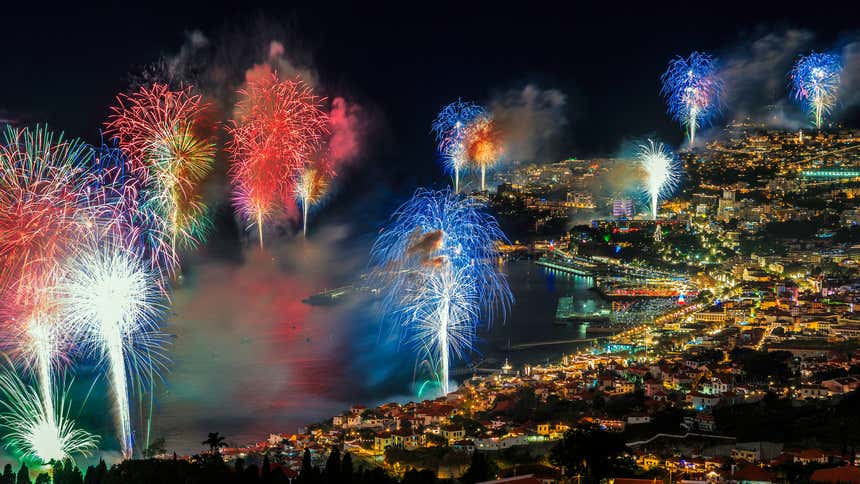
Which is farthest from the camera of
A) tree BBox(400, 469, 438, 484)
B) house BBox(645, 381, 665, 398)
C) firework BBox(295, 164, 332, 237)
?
firework BBox(295, 164, 332, 237)

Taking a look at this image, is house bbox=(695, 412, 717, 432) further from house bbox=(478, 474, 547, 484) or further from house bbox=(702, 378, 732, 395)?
house bbox=(478, 474, 547, 484)

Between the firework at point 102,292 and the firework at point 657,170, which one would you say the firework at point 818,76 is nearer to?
the firework at point 657,170

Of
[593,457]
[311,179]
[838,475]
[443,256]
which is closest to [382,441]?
[593,457]

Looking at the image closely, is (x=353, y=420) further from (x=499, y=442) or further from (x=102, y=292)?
(x=102, y=292)

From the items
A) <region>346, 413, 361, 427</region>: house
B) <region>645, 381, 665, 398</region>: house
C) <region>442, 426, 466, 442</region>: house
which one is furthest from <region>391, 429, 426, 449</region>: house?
<region>645, 381, 665, 398</region>: house

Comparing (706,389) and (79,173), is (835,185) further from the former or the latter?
(79,173)

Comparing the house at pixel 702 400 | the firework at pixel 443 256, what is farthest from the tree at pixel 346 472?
the firework at pixel 443 256
